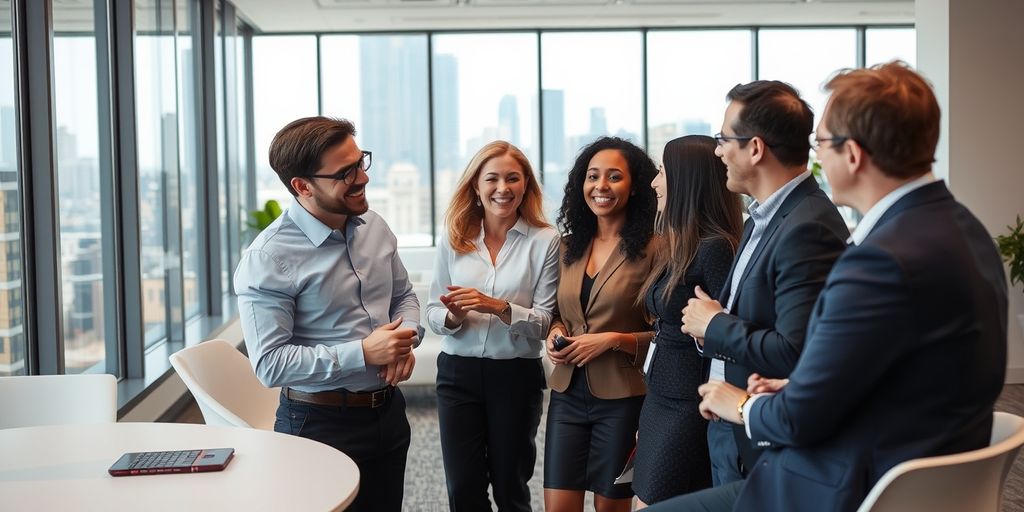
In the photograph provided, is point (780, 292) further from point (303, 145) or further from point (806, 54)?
point (806, 54)

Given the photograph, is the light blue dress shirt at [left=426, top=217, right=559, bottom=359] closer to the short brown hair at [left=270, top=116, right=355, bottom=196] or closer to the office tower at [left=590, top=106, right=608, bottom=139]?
the short brown hair at [left=270, top=116, right=355, bottom=196]

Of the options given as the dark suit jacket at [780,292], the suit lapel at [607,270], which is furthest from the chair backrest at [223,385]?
the dark suit jacket at [780,292]

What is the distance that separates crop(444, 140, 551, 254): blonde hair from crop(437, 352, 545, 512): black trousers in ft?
1.40

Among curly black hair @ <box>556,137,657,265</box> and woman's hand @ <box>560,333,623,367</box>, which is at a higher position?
curly black hair @ <box>556,137,657,265</box>

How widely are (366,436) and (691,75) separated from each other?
26.5 feet

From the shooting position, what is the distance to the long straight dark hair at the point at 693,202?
7.93ft

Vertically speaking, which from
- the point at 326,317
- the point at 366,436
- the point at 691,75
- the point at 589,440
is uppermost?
the point at 691,75

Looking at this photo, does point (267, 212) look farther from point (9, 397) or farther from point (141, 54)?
point (9, 397)

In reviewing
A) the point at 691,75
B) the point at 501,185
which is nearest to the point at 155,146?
the point at 501,185

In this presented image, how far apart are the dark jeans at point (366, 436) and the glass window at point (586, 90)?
286 inches

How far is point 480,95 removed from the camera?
32.2ft

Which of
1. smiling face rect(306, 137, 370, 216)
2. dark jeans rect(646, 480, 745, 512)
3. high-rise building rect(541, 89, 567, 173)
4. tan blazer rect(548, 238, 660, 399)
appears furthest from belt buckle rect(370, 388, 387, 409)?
high-rise building rect(541, 89, 567, 173)

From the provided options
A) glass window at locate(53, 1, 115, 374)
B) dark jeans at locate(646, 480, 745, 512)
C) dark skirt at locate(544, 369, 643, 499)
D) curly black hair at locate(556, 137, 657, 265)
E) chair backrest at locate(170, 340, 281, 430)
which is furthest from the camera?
glass window at locate(53, 1, 115, 374)

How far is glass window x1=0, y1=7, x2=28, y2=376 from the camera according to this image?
130 inches
